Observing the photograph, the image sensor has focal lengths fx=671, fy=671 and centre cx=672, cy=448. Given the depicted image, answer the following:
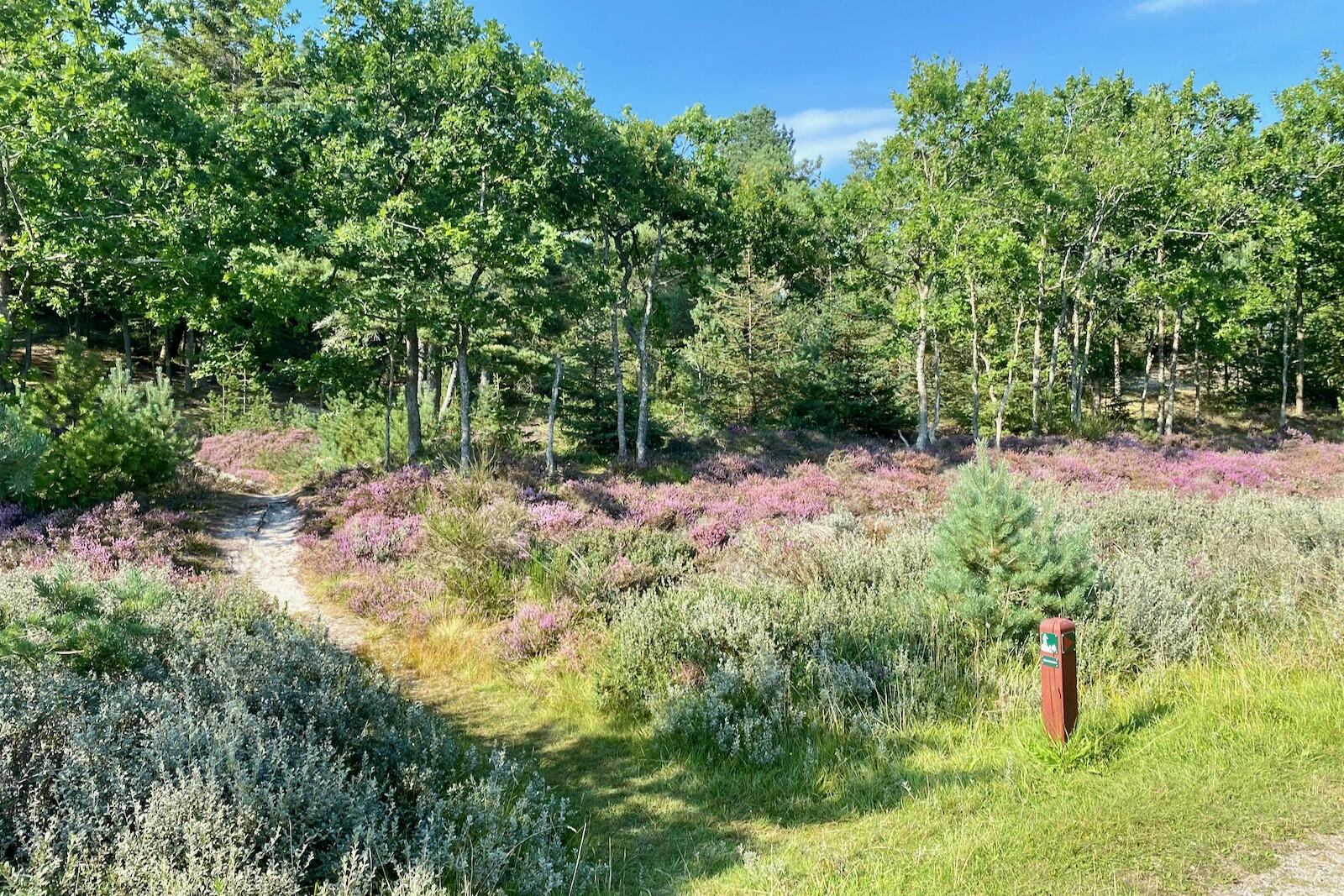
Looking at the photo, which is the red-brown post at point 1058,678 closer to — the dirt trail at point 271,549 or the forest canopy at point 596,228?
the dirt trail at point 271,549

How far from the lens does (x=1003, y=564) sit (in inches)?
226

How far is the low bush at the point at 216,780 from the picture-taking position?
2.77 m

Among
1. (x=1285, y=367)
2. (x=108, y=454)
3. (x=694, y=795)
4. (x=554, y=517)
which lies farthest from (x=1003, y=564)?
(x=1285, y=367)

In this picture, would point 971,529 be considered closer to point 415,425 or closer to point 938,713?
point 938,713

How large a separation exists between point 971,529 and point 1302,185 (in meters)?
27.4

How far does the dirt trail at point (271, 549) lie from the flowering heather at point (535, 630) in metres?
1.68

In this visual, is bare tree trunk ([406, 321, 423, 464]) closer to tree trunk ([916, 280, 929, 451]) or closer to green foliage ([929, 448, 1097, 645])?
green foliage ([929, 448, 1097, 645])

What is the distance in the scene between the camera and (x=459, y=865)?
3.13m

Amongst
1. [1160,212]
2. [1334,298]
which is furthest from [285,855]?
[1334,298]

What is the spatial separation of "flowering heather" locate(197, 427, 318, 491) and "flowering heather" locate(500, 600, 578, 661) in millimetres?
12946

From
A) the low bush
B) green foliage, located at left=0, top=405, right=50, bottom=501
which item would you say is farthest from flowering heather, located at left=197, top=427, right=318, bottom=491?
the low bush

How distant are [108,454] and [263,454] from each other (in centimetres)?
969

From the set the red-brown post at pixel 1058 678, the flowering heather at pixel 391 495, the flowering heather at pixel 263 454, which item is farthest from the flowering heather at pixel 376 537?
the red-brown post at pixel 1058 678

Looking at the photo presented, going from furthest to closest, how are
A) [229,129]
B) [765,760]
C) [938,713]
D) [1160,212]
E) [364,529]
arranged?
[1160,212] < [229,129] < [364,529] < [938,713] < [765,760]
